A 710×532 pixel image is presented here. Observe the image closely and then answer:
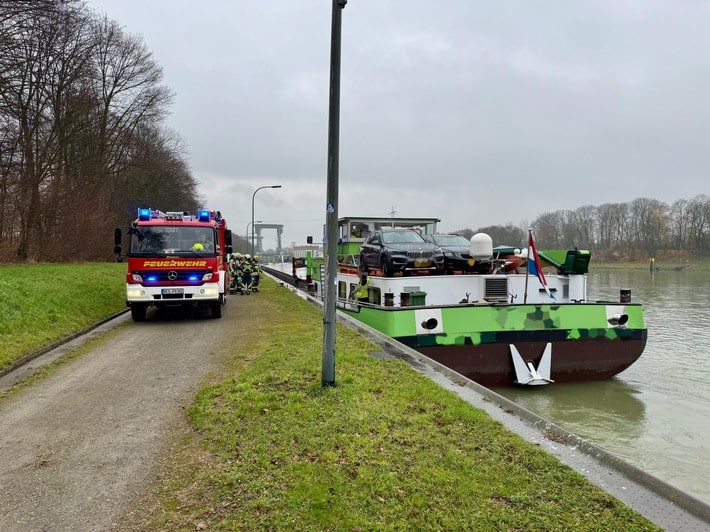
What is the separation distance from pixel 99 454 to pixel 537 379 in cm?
791

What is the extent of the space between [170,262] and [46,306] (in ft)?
8.82

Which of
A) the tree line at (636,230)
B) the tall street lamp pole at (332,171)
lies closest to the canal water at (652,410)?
the tall street lamp pole at (332,171)

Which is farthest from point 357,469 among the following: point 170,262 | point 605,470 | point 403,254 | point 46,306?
point 46,306

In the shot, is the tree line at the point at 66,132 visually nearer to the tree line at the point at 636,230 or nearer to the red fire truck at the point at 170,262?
the red fire truck at the point at 170,262

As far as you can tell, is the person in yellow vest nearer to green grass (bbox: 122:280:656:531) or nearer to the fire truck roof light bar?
the fire truck roof light bar

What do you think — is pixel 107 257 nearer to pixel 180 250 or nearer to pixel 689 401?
pixel 180 250

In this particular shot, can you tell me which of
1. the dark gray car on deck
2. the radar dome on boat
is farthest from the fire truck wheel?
the radar dome on boat

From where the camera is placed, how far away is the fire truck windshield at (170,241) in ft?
36.3

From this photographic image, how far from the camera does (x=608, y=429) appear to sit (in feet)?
26.5

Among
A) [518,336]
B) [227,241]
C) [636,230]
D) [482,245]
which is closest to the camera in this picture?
[518,336]

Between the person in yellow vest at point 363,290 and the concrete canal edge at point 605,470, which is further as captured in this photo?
the person in yellow vest at point 363,290

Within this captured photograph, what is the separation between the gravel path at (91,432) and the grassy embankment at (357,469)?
0.27 meters

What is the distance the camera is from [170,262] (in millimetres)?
10969

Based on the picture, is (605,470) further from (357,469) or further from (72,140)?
(72,140)
